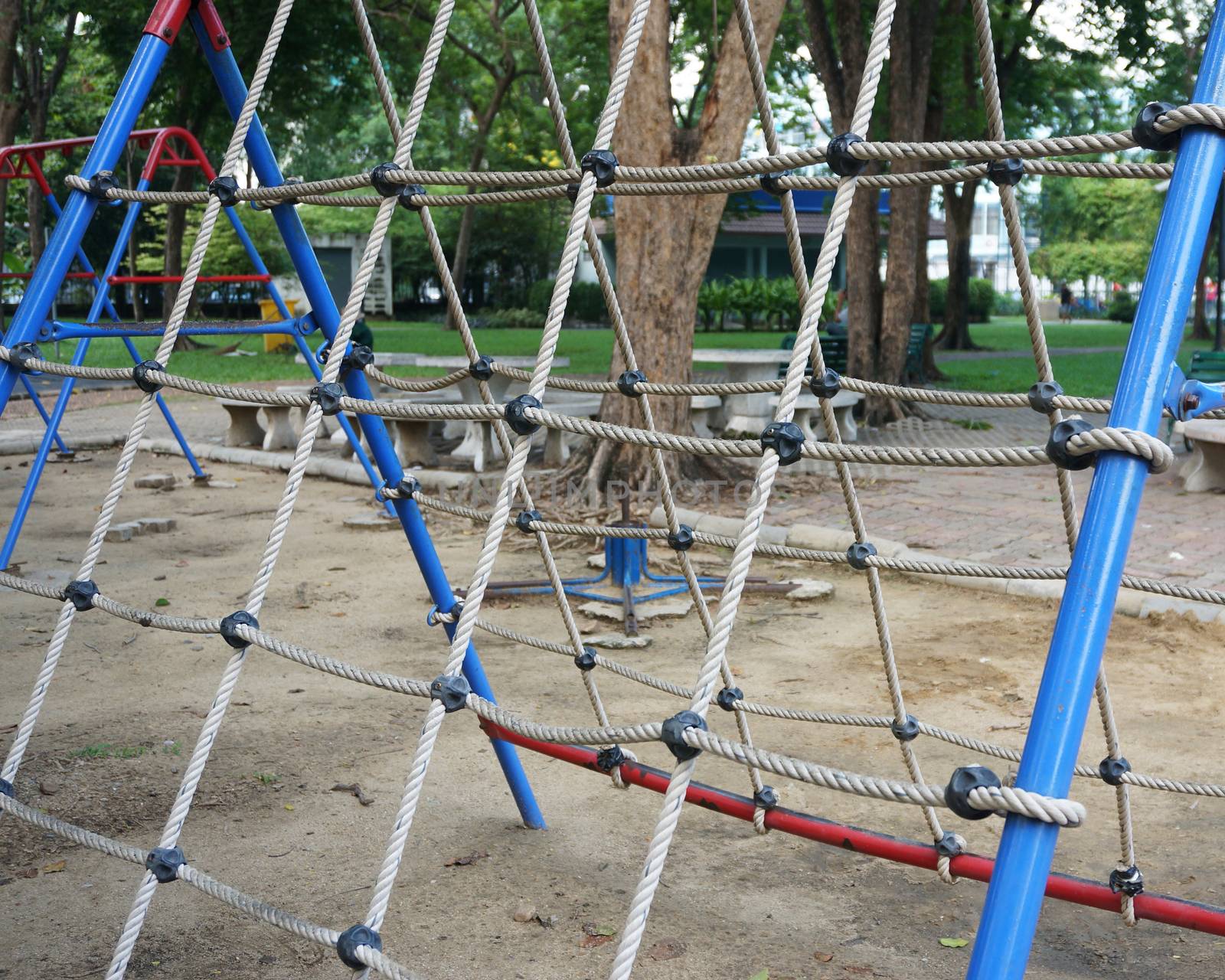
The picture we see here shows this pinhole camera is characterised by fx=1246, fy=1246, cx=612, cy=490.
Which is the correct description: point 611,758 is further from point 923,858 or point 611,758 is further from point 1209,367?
point 1209,367

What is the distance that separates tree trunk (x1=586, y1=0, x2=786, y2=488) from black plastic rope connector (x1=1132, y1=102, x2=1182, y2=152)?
487 cm

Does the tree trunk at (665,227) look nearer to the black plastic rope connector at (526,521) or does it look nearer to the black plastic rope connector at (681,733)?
the black plastic rope connector at (526,521)

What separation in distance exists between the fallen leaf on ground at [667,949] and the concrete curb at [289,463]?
194 inches

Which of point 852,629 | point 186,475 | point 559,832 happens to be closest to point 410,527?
point 559,832

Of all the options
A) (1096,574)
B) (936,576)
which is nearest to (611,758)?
(1096,574)

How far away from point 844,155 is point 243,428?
8.50m

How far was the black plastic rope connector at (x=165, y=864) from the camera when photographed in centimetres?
186

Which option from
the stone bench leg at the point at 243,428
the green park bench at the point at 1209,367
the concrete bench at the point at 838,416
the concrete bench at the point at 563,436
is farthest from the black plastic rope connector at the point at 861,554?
the stone bench leg at the point at 243,428

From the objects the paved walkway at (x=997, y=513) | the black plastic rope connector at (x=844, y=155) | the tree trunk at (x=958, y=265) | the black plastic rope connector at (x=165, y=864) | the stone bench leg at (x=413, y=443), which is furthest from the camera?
the tree trunk at (x=958, y=265)

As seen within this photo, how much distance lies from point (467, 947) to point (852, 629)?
249 centimetres

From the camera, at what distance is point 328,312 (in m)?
2.68

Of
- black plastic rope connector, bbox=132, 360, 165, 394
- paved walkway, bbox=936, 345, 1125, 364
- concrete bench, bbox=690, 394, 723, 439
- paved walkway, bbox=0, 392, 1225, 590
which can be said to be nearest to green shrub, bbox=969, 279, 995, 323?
paved walkway, bbox=936, 345, 1125, 364

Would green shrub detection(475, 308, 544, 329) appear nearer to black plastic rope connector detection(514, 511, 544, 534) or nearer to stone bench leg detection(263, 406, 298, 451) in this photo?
stone bench leg detection(263, 406, 298, 451)

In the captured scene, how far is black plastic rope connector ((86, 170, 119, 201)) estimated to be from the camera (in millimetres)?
2400
